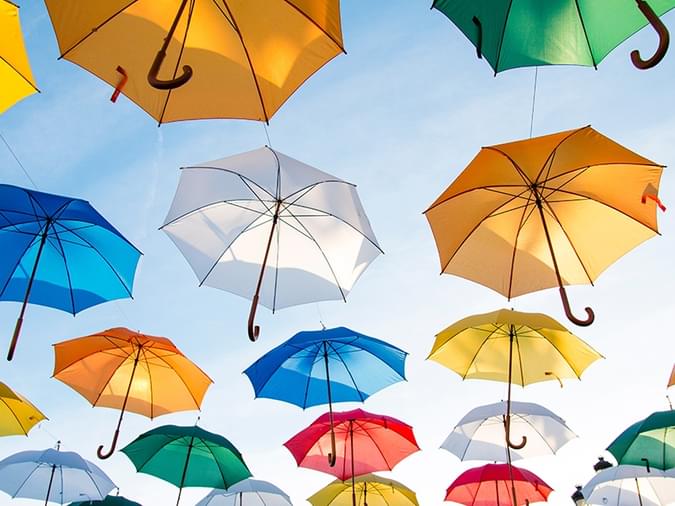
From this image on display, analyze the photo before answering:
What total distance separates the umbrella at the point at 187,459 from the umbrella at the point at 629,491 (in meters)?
7.29

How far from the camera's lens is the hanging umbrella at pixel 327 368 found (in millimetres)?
9656

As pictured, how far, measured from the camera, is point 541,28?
5.98 m

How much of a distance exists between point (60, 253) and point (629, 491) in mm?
12607

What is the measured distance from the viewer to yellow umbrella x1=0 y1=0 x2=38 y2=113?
612 cm

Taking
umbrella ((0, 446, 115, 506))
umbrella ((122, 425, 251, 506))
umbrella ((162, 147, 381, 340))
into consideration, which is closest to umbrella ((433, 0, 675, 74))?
umbrella ((162, 147, 381, 340))

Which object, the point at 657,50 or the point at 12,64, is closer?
the point at 657,50

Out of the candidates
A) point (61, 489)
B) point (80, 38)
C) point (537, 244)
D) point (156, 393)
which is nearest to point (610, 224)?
point (537, 244)

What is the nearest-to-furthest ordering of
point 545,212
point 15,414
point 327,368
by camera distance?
point 545,212, point 327,368, point 15,414

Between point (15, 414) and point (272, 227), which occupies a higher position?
point (272, 227)

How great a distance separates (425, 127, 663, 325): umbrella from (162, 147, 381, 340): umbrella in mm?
1182

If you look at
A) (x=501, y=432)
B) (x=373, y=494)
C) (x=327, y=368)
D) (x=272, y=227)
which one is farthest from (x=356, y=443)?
(x=272, y=227)

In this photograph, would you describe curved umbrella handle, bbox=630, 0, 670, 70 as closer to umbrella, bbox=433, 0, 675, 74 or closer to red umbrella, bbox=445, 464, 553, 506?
umbrella, bbox=433, 0, 675, 74

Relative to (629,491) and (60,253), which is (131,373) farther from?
(629,491)

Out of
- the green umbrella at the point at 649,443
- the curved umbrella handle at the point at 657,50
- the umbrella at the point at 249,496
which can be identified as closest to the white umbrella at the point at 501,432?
the green umbrella at the point at 649,443
